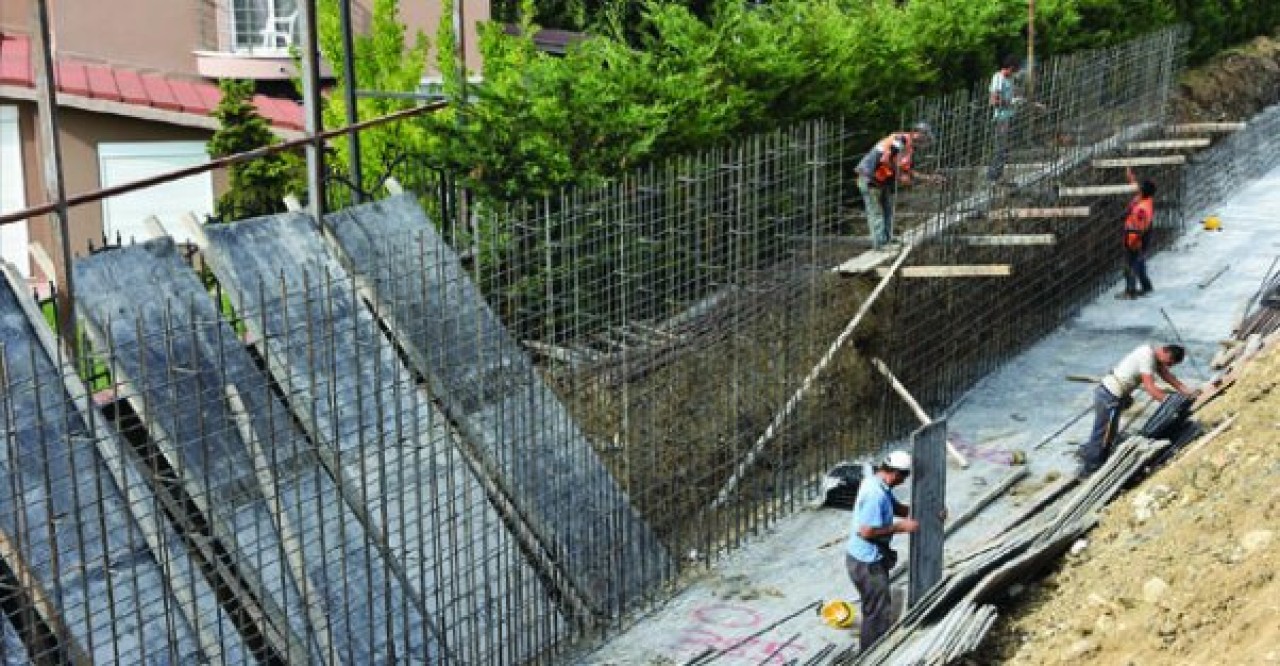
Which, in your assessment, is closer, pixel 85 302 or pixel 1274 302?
pixel 85 302

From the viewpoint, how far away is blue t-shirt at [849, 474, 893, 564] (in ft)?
30.9

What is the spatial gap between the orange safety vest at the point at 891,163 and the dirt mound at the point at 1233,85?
427 inches

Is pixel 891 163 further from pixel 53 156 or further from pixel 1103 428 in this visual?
pixel 53 156

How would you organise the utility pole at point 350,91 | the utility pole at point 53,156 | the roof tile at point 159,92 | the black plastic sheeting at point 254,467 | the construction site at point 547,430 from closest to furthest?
the utility pole at point 53,156
the construction site at point 547,430
the black plastic sheeting at point 254,467
the utility pole at point 350,91
the roof tile at point 159,92

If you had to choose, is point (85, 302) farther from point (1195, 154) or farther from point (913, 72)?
point (1195, 154)

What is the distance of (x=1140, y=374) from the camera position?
12555 mm

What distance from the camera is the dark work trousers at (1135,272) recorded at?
18.3 metres

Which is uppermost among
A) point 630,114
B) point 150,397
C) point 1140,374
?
point 630,114

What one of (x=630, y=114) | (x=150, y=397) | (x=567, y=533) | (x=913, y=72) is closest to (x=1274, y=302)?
(x=913, y=72)

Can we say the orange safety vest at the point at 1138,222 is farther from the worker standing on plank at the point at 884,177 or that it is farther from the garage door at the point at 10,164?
the garage door at the point at 10,164

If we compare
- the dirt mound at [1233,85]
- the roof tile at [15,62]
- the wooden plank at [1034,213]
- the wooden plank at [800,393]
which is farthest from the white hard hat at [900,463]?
the dirt mound at [1233,85]

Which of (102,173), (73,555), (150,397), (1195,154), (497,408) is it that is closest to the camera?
(73,555)

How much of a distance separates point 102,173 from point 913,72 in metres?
10.7

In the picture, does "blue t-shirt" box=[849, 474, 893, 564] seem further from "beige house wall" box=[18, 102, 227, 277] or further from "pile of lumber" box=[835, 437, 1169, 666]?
"beige house wall" box=[18, 102, 227, 277]
